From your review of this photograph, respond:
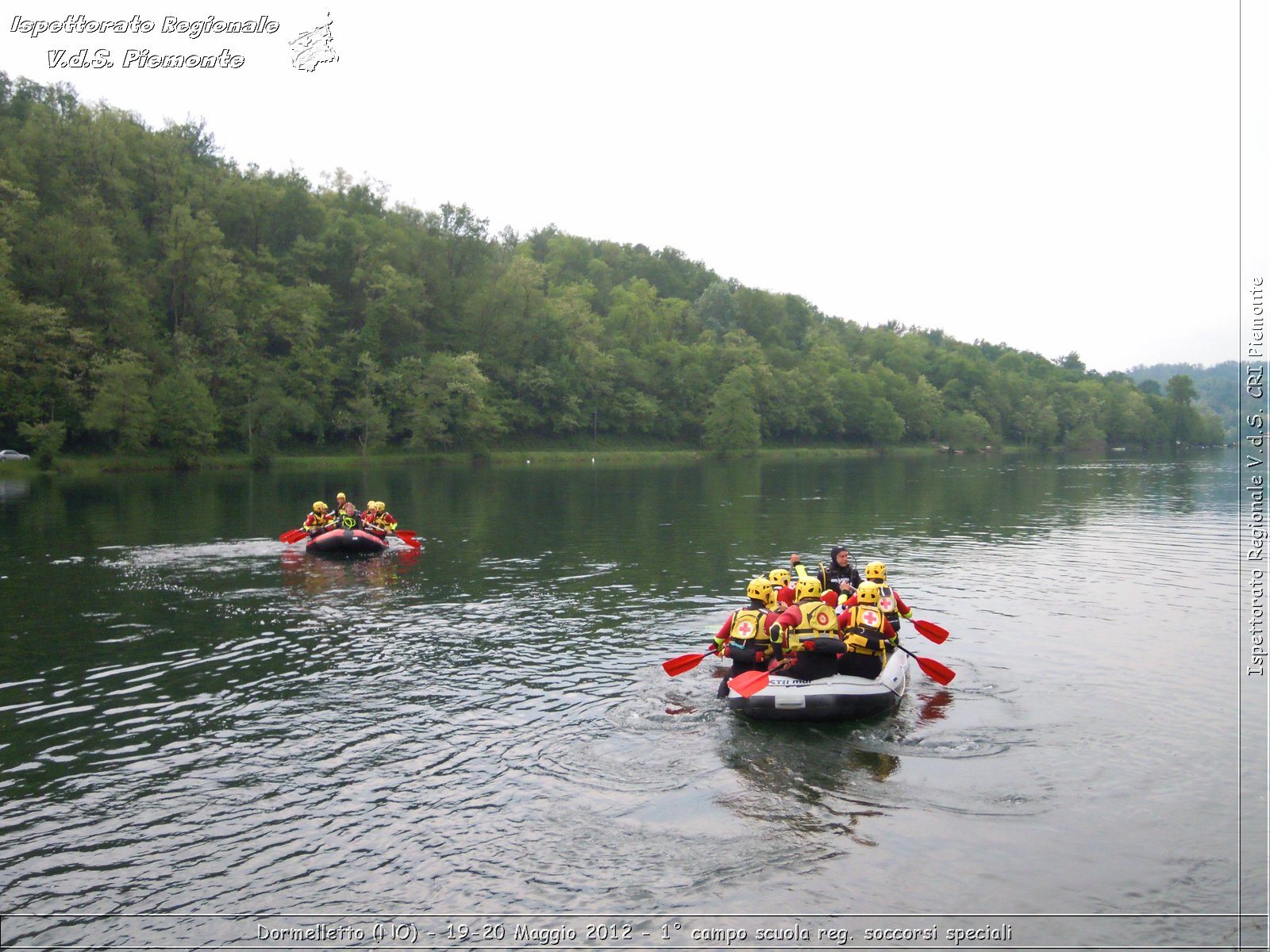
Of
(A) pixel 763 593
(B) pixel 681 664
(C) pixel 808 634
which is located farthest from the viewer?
(B) pixel 681 664

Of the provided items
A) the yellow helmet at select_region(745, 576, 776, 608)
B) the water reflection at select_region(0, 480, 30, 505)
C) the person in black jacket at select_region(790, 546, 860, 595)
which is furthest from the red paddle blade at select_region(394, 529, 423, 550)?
the water reflection at select_region(0, 480, 30, 505)

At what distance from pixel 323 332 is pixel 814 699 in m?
83.3

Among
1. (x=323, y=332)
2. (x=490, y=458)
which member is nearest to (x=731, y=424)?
(x=490, y=458)

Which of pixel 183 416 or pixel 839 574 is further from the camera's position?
pixel 183 416

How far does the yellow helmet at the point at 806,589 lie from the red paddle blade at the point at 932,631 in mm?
2963

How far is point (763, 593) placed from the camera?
1409cm

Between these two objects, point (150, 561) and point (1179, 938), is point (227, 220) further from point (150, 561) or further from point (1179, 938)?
point (1179, 938)

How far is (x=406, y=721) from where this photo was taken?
41.9ft

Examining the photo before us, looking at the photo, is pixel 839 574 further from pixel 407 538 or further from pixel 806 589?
pixel 407 538

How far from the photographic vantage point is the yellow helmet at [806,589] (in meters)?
14.2

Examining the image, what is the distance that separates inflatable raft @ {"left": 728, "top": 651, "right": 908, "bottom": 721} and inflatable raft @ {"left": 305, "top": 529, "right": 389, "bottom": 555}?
17.3m

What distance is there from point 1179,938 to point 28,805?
11434mm

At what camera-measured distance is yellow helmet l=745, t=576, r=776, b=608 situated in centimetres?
1407

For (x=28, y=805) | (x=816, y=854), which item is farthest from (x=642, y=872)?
(x=28, y=805)
